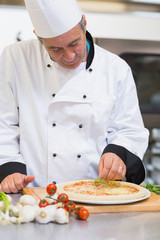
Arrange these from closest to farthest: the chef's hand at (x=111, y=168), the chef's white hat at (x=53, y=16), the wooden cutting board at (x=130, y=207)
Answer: the wooden cutting board at (x=130, y=207) < the chef's hand at (x=111, y=168) < the chef's white hat at (x=53, y=16)

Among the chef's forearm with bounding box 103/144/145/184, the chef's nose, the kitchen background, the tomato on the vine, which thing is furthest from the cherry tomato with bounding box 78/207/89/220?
the kitchen background

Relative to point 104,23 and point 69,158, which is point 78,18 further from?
point 104,23

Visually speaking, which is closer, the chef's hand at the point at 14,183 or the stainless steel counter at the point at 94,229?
the stainless steel counter at the point at 94,229

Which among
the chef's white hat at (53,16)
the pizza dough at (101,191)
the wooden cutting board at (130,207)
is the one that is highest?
the chef's white hat at (53,16)

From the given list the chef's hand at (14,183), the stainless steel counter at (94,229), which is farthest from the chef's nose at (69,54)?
the stainless steel counter at (94,229)

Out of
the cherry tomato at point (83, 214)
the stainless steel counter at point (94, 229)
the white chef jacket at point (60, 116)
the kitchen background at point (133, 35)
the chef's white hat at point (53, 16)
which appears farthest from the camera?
the kitchen background at point (133, 35)

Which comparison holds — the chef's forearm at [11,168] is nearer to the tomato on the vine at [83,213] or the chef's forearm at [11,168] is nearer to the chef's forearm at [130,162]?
the chef's forearm at [130,162]

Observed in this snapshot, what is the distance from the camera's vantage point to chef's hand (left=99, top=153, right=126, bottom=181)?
5.30ft

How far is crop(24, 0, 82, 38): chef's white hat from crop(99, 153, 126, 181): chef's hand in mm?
580

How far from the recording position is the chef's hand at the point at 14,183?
5.39ft

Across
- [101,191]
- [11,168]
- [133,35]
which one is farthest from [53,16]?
[133,35]

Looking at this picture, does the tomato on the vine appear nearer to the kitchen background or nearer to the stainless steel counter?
the stainless steel counter

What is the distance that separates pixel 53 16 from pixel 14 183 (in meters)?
0.76

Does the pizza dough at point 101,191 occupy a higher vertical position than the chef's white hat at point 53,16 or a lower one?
lower
